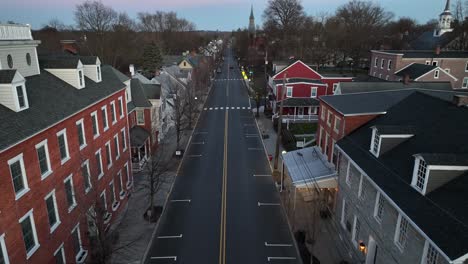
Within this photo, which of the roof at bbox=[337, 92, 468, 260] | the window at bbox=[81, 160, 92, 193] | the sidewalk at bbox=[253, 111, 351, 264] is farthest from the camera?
the sidewalk at bbox=[253, 111, 351, 264]

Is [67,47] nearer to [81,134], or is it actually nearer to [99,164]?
[99,164]

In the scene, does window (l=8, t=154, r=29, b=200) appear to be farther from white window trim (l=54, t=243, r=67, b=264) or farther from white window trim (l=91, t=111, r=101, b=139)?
white window trim (l=91, t=111, r=101, b=139)

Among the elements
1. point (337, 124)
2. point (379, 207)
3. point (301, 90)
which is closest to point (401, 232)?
point (379, 207)

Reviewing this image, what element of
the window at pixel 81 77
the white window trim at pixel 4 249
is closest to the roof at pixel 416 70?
the window at pixel 81 77

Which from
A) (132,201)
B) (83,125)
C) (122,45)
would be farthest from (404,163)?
(122,45)

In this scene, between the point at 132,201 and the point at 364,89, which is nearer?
the point at 132,201

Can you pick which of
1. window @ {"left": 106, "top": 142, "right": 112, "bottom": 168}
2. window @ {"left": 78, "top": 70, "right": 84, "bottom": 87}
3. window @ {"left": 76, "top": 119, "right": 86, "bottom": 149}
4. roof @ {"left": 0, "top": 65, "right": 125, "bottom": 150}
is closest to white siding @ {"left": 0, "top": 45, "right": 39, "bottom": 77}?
roof @ {"left": 0, "top": 65, "right": 125, "bottom": 150}

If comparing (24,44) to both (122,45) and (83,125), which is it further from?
(122,45)
